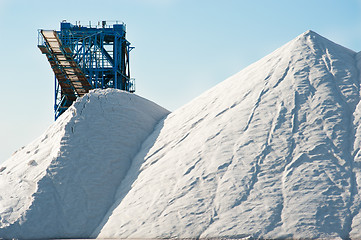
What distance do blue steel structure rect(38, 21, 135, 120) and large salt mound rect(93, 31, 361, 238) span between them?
1389 cm

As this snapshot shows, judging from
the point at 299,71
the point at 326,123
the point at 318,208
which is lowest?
the point at 318,208

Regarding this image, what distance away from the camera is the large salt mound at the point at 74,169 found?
1430 cm

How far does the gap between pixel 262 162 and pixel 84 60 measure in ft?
68.4

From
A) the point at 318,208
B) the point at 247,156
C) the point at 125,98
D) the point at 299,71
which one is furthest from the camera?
the point at 125,98

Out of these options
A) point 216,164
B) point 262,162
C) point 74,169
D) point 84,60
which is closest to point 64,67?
point 84,60

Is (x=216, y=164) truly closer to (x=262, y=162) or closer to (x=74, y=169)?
(x=262, y=162)

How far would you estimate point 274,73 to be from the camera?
16.8m

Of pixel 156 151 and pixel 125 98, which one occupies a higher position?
pixel 125 98

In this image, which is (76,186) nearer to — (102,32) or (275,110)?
(275,110)

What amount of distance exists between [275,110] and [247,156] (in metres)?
2.07

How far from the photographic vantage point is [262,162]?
1369 centimetres

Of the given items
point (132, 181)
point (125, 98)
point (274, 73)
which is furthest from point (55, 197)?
point (274, 73)

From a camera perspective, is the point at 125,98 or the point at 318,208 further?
the point at 125,98

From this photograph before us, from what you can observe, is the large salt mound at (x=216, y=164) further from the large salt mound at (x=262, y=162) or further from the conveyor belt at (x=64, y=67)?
the conveyor belt at (x=64, y=67)
